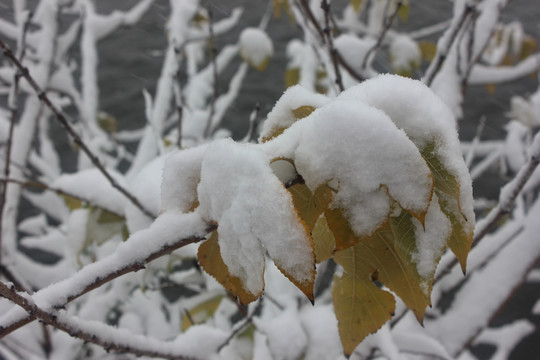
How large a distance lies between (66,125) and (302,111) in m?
0.55

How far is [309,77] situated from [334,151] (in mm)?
1914

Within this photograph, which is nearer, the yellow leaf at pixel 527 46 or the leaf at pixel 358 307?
the leaf at pixel 358 307

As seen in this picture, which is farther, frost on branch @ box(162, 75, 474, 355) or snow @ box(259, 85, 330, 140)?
snow @ box(259, 85, 330, 140)

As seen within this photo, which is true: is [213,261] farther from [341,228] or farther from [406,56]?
[406,56]

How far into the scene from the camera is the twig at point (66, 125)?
73cm

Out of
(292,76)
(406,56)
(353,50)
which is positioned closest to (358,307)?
(353,50)

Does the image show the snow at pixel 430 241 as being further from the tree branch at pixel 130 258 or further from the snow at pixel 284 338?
the snow at pixel 284 338

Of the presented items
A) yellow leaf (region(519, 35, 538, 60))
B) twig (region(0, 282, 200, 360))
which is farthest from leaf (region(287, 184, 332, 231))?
yellow leaf (region(519, 35, 538, 60))

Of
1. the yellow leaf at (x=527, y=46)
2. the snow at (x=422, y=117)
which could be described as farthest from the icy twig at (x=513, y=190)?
the yellow leaf at (x=527, y=46)

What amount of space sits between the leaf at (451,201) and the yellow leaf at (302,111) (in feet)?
0.43

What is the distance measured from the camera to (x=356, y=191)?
14.2 inches

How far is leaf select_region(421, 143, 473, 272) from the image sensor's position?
0.38m

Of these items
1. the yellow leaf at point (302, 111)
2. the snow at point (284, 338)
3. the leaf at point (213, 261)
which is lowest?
the snow at point (284, 338)

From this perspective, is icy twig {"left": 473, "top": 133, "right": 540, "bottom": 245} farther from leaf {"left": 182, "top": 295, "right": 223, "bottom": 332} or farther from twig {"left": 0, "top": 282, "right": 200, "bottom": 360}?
leaf {"left": 182, "top": 295, "right": 223, "bottom": 332}
